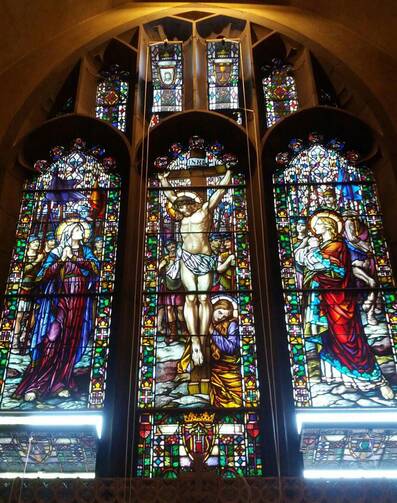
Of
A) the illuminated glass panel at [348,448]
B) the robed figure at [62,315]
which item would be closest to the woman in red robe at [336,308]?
the illuminated glass panel at [348,448]

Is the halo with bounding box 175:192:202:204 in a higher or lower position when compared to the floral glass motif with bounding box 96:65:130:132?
lower

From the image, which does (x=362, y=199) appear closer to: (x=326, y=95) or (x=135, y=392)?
(x=326, y=95)

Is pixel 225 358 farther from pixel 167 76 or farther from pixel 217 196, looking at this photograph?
pixel 167 76

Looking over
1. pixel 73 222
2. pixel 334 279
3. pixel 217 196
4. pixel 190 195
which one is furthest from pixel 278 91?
pixel 73 222

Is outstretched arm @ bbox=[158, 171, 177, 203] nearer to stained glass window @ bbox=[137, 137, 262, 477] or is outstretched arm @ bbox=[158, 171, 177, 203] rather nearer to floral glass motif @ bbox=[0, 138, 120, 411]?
stained glass window @ bbox=[137, 137, 262, 477]

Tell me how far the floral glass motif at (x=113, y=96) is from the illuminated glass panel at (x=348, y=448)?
15.9 ft

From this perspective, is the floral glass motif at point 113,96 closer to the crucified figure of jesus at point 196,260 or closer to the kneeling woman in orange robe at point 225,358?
the crucified figure of jesus at point 196,260

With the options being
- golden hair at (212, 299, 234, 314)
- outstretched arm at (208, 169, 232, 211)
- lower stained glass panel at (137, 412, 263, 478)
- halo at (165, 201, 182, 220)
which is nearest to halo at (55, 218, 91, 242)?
halo at (165, 201, 182, 220)

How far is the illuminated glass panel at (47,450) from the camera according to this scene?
704 centimetres

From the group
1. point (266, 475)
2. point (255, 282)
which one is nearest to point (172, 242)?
point (255, 282)

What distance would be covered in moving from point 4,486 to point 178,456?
161 centimetres

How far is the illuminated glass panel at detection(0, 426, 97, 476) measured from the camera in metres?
7.04

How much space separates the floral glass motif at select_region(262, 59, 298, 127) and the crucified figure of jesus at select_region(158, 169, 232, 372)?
1133 millimetres

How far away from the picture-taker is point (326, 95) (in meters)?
10.1
